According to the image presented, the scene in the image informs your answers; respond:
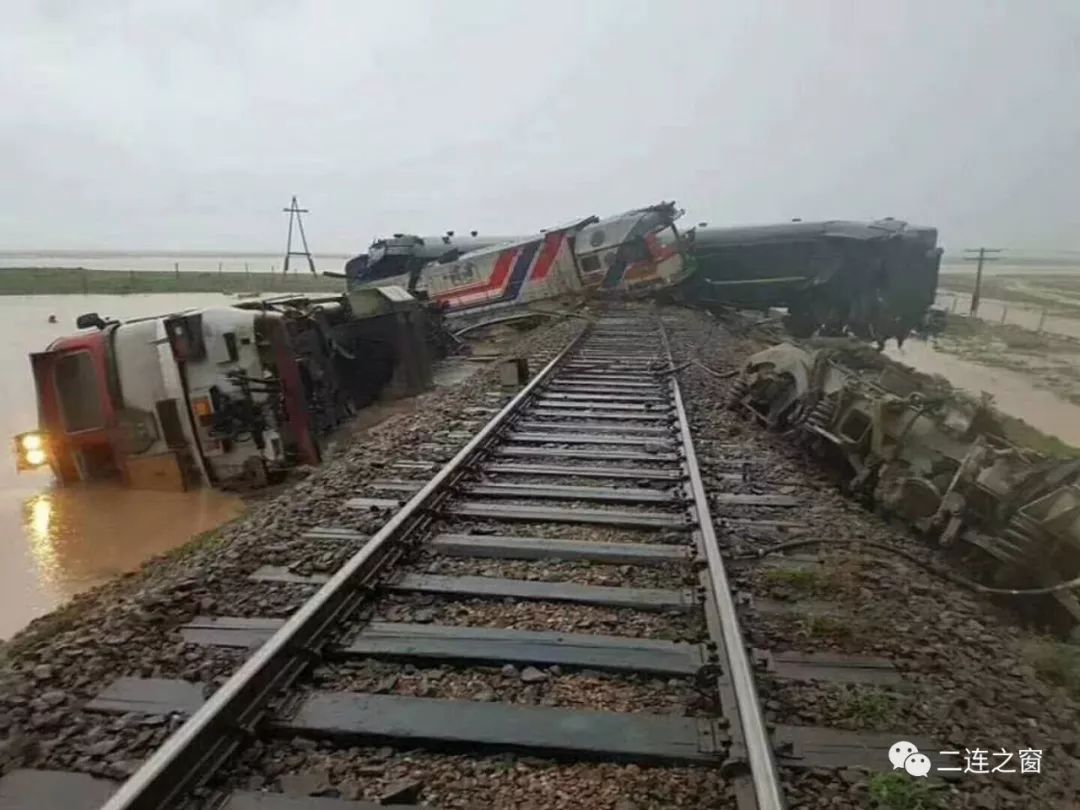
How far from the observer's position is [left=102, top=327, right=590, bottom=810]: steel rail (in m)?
2.45

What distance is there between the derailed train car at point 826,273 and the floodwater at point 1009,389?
82.6 inches

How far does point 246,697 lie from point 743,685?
5.72 feet

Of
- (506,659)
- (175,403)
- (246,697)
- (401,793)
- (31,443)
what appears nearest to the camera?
(401,793)

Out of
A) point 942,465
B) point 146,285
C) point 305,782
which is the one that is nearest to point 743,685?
point 305,782

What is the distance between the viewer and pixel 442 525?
5156mm

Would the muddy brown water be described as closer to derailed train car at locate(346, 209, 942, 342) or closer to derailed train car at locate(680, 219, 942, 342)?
derailed train car at locate(346, 209, 942, 342)

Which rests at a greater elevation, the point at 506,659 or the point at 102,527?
the point at 506,659

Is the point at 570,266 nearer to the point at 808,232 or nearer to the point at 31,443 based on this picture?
the point at 808,232

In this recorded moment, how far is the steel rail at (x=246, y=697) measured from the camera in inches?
96.3

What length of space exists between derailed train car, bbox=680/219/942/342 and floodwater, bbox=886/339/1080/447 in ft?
6.88

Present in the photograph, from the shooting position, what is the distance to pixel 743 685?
3006 millimetres

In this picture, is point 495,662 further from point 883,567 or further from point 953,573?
point 953,573

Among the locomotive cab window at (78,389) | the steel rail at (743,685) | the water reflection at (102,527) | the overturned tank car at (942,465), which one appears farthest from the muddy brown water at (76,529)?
the overturned tank car at (942,465)

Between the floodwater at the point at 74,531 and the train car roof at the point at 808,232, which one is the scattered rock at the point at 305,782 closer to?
the floodwater at the point at 74,531
